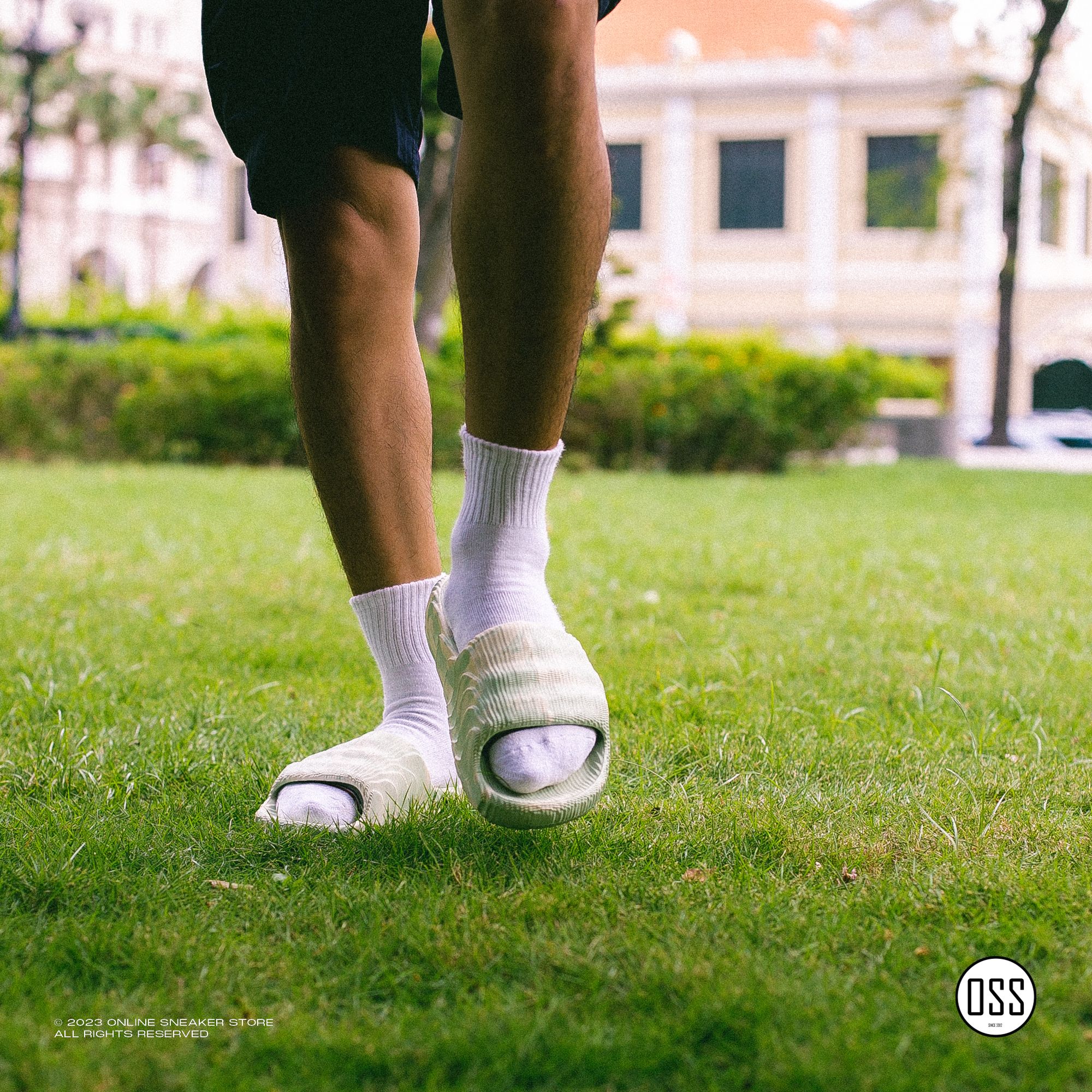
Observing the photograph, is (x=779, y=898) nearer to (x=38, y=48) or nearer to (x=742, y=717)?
(x=742, y=717)

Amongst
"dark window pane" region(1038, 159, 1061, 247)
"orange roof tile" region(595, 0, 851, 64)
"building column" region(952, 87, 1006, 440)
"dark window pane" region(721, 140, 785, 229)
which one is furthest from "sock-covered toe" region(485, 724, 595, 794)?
"orange roof tile" region(595, 0, 851, 64)

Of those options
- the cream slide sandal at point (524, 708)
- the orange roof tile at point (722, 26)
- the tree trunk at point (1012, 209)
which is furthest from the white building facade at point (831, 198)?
the cream slide sandal at point (524, 708)

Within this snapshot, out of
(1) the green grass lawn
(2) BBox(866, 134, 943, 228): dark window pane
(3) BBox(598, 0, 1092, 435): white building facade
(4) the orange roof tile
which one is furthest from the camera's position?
(4) the orange roof tile

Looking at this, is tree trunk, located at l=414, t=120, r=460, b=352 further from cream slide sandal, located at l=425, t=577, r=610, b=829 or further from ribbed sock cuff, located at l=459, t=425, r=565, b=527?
cream slide sandal, located at l=425, t=577, r=610, b=829

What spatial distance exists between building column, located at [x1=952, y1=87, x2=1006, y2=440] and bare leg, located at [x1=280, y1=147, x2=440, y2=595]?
100 feet

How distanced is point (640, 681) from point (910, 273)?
30.8 meters

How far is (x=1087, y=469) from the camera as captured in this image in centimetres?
1419

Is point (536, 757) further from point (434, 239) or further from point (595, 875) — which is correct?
point (434, 239)

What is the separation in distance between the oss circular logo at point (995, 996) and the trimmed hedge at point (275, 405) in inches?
381

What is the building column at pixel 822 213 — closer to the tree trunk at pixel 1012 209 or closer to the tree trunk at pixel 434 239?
the tree trunk at pixel 1012 209

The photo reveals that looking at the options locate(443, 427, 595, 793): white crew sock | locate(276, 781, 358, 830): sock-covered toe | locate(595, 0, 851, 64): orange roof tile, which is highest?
locate(595, 0, 851, 64): orange roof tile

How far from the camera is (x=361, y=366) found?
1681 mm

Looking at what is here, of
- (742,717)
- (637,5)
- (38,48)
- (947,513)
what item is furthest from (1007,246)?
(637,5)

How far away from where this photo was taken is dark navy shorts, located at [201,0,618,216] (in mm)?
1565
